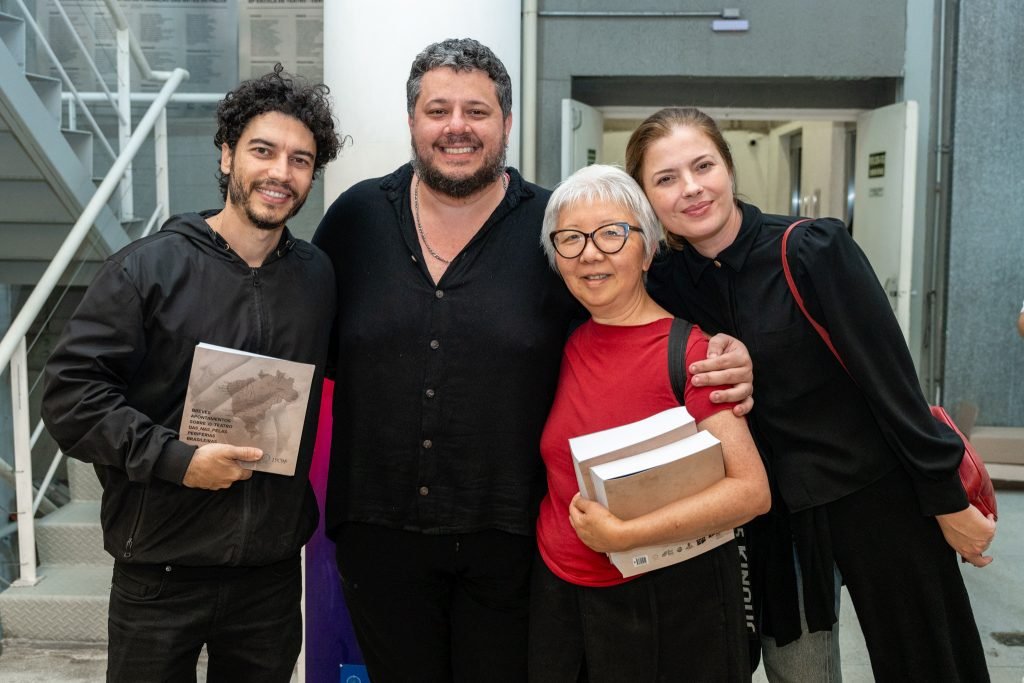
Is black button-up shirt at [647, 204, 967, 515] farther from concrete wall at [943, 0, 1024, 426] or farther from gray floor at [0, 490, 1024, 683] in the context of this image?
concrete wall at [943, 0, 1024, 426]

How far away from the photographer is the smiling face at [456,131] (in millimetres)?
1981

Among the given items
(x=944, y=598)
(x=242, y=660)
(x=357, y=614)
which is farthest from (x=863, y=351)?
(x=242, y=660)

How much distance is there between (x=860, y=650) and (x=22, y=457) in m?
3.36

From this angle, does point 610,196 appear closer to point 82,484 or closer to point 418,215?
point 418,215

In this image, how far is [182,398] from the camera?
1796 mm

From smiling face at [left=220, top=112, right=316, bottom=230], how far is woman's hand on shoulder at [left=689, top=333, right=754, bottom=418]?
0.89m

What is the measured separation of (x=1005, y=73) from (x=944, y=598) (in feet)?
16.9

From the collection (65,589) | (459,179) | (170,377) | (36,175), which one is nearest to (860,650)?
(459,179)

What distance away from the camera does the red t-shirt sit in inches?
68.1

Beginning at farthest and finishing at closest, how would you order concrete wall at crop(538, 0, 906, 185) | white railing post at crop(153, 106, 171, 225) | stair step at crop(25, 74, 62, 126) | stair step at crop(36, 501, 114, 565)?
concrete wall at crop(538, 0, 906, 185) → white railing post at crop(153, 106, 171, 225) → stair step at crop(25, 74, 62, 126) → stair step at crop(36, 501, 114, 565)

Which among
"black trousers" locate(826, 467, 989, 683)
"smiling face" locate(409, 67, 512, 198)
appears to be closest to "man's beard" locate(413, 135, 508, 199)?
"smiling face" locate(409, 67, 512, 198)

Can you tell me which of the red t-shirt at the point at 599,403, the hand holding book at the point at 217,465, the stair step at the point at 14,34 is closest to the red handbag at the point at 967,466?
the red t-shirt at the point at 599,403

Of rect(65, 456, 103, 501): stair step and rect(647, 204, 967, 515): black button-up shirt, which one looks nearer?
rect(647, 204, 967, 515): black button-up shirt

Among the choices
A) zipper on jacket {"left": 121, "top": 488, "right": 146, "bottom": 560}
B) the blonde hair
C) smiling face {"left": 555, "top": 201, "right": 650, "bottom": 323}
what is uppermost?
the blonde hair
